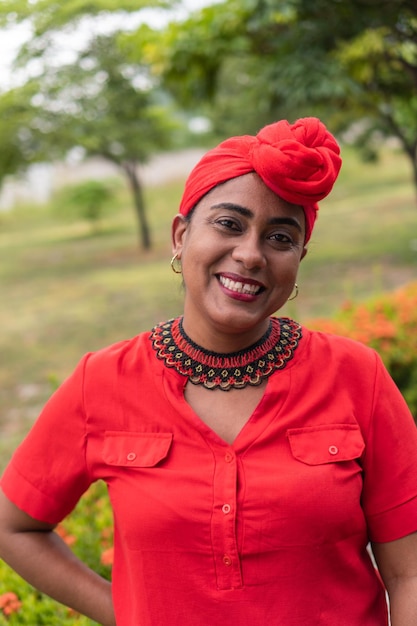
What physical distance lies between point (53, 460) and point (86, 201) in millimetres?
23536

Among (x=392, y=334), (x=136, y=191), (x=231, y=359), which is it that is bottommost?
(x=136, y=191)

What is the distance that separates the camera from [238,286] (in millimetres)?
1520

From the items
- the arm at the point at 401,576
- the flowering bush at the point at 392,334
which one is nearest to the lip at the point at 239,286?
the arm at the point at 401,576

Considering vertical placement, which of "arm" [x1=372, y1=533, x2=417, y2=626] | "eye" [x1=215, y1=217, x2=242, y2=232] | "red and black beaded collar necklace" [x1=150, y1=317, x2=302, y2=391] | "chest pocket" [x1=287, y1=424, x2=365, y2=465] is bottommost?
"arm" [x1=372, y1=533, x2=417, y2=626]

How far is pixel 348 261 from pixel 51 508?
13305 mm

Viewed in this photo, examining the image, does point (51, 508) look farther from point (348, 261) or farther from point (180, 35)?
point (348, 261)

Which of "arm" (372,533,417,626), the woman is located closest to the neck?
the woman

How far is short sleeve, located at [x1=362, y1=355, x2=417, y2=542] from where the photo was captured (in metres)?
1.52

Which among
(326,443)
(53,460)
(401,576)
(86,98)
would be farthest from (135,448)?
(86,98)

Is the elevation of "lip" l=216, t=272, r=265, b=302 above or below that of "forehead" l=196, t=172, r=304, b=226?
below

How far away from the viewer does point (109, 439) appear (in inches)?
62.0

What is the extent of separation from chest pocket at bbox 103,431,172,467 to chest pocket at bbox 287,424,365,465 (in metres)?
0.27

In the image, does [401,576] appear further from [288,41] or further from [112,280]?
[112,280]

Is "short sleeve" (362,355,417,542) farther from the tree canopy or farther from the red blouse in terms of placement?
the tree canopy
